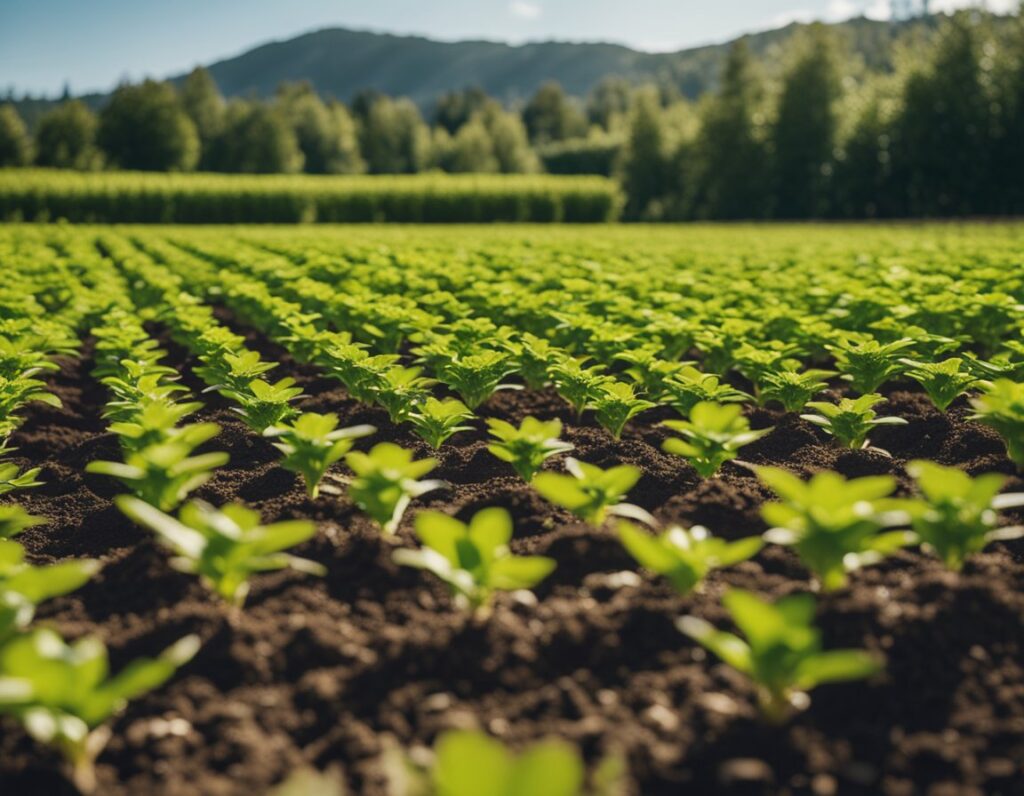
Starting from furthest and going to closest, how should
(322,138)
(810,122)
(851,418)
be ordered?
(322,138) → (810,122) → (851,418)

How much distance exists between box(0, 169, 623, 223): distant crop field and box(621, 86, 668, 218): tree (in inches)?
243

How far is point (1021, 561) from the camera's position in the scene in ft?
10.6

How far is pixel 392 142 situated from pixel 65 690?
78229 millimetres

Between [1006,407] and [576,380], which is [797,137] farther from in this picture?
[1006,407]

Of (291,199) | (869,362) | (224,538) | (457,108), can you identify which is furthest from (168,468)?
(457,108)

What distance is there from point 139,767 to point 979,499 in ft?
8.53

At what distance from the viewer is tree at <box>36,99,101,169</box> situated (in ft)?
175

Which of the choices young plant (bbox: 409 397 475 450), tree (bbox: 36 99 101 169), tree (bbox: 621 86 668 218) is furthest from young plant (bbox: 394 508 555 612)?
tree (bbox: 36 99 101 169)

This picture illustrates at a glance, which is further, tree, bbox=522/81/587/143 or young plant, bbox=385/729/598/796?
tree, bbox=522/81/587/143

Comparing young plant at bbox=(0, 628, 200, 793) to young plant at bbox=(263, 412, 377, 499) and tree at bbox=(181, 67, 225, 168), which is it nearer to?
young plant at bbox=(263, 412, 377, 499)

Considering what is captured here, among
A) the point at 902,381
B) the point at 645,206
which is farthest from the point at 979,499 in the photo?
the point at 645,206

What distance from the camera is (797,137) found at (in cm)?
4134

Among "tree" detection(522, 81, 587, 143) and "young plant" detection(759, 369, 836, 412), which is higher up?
"tree" detection(522, 81, 587, 143)

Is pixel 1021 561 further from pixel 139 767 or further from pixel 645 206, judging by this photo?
pixel 645 206
